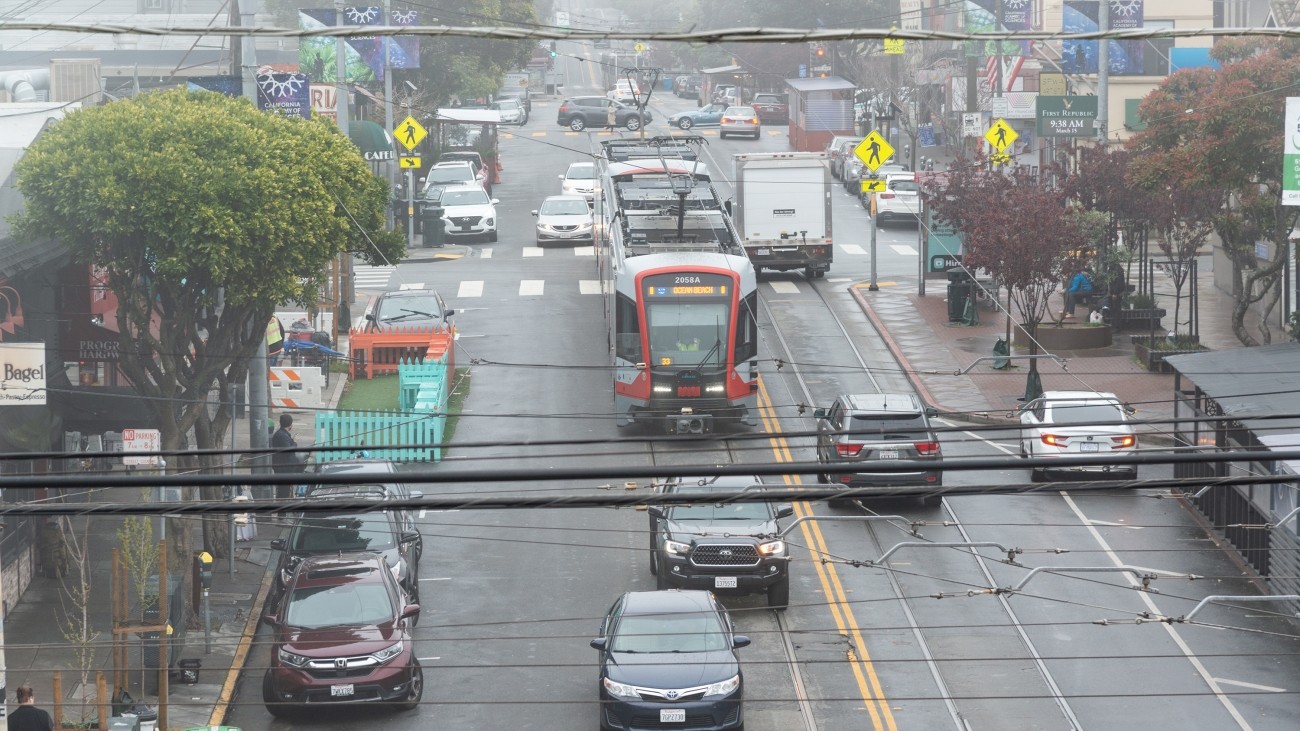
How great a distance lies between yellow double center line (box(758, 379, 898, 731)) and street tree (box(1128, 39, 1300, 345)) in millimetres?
10662

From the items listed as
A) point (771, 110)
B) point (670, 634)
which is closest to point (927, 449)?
point (670, 634)

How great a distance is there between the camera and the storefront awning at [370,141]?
43.5m

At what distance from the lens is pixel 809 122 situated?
232ft

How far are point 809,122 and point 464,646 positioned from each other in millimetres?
53425

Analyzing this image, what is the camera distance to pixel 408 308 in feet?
115

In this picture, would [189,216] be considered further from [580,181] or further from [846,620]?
[580,181]

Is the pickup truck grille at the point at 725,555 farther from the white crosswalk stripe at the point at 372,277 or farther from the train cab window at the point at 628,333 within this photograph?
the white crosswalk stripe at the point at 372,277

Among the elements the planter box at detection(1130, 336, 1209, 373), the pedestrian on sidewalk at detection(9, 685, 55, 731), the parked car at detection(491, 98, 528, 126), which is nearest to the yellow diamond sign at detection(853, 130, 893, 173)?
the planter box at detection(1130, 336, 1209, 373)

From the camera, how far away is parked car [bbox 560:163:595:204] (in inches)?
2125

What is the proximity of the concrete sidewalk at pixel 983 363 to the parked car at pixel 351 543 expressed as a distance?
9.90 meters

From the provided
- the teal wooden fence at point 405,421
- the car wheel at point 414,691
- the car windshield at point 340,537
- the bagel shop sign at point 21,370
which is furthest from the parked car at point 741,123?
the bagel shop sign at point 21,370

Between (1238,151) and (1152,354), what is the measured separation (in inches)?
168

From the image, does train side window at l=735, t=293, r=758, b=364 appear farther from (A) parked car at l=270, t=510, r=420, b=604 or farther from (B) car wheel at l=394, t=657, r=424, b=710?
(B) car wheel at l=394, t=657, r=424, b=710

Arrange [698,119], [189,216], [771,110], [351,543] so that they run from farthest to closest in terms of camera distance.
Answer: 1. [771,110]
2. [698,119]
3. [351,543]
4. [189,216]
